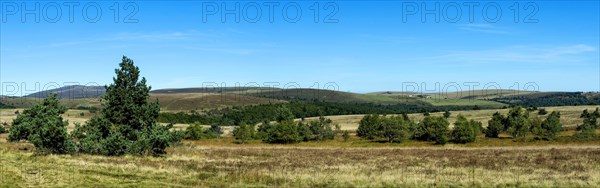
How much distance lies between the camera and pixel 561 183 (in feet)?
82.7

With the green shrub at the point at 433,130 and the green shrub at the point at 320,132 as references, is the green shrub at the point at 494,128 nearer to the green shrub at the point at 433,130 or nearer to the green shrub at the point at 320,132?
the green shrub at the point at 433,130

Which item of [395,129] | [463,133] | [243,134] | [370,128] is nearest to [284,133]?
[243,134]

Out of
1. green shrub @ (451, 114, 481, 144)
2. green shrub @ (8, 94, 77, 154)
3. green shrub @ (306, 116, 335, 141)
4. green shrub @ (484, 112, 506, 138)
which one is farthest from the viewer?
green shrub @ (306, 116, 335, 141)

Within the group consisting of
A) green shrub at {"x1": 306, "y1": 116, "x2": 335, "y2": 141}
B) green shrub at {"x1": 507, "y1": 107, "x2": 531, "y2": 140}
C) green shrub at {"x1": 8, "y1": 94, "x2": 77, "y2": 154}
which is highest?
green shrub at {"x1": 8, "y1": 94, "x2": 77, "y2": 154}

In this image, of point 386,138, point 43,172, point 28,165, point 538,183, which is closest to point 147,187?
point 43,172

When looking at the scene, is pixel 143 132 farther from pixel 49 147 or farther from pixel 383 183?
pixel 383 183

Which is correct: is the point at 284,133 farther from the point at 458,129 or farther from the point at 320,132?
the point at 458,129

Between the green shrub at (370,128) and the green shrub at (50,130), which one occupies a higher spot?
the green shrub at (50,130)

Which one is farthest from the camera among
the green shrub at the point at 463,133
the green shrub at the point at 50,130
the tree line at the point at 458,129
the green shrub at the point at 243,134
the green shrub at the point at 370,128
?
the green shrub at the point at 370,128

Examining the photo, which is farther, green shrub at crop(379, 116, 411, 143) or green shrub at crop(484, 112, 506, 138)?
green shrub at crop(484, 112, 506, 138)

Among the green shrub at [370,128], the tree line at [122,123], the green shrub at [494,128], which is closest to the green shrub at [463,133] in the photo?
the green shrub at [494,128]

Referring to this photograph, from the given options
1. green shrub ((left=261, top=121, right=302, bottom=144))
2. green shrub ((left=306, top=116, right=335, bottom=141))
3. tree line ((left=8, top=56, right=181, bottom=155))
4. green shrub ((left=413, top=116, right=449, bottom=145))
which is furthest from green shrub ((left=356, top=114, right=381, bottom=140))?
tree line ((left=8, top=56, right=181, bottom=155))

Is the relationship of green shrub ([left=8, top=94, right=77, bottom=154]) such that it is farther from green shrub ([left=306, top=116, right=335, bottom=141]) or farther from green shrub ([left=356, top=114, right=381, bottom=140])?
green shrub ([left=356, top=114, right=381, bottom=140])

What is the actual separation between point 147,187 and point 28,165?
10020mm
